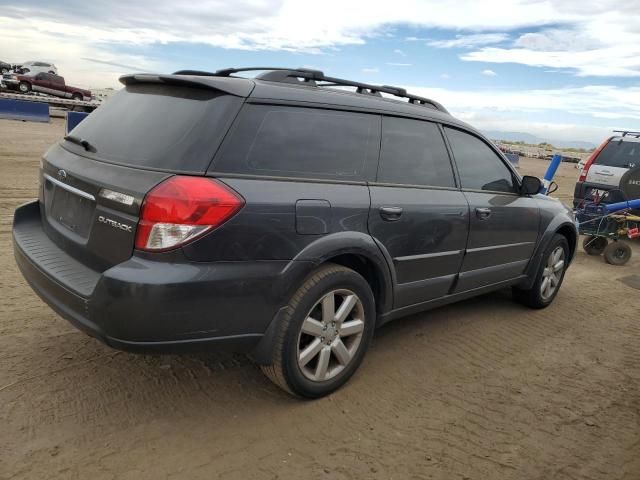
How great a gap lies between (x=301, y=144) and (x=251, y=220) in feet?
2.05

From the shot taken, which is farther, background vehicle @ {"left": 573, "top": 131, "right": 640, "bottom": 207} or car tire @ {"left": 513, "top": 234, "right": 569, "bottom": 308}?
background vehicle @ {"left": 573, "top": 131, "right": 640, "bottom": 207}

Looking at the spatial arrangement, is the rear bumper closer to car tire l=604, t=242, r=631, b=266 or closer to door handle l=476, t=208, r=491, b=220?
door handle l=476, t=208, r=491, b=220

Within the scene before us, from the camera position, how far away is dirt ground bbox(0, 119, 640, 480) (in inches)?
101

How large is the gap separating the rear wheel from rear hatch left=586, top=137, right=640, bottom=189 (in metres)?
31.7

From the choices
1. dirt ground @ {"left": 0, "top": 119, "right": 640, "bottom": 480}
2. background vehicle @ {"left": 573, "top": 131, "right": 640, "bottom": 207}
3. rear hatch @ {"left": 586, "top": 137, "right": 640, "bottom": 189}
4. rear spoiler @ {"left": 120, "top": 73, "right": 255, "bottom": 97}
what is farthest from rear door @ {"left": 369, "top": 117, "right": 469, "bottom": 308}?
rear hatch @ {"left": 586, "top": 137, "right": 640, "bottom": 189}

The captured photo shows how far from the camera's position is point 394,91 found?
3859 millimetres

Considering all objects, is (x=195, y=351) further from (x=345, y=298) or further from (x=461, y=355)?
(x=461, y=355)

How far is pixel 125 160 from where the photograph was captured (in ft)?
9.02

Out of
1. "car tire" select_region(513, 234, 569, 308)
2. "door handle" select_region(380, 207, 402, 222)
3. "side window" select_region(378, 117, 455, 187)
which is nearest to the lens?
"door handle" select_region(380, 207, 402, 222)

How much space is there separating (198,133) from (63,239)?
101 cm

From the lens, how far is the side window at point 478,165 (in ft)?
13.3

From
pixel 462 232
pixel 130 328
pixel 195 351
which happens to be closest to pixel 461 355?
pixel 462 232

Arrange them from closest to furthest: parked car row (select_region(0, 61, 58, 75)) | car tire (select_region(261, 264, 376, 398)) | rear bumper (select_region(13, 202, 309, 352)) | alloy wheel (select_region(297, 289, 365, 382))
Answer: rear bumper (select_region(13, 202, 309, 352))
car tire (select_region(261, 264, 376, 398))
alloy wheel (select_region(297, 289, 365, 382))
parked car row (select_region(0, 61, 58, 75))

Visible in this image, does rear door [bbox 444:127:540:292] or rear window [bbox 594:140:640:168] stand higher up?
rear window [bbox 594:140:640:168]
